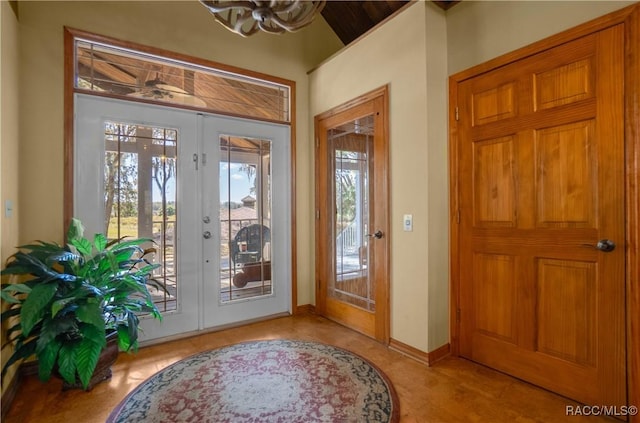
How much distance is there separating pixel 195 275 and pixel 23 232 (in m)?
1.28

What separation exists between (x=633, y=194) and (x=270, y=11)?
2173 mm

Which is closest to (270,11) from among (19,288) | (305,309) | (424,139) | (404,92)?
(404,92)

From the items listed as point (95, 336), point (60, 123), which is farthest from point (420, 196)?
point (60, 123)

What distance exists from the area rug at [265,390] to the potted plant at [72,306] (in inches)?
14.2

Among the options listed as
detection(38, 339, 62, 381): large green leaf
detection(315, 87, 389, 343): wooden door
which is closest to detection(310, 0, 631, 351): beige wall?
detection(315, 87, 389, 343): wooden door

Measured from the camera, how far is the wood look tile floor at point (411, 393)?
1786 mm

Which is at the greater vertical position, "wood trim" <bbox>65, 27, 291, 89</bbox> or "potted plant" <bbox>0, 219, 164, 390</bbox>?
"wood trim" <bbox>65, 27, 291, 89</bbox>

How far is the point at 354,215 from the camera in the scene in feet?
10.3

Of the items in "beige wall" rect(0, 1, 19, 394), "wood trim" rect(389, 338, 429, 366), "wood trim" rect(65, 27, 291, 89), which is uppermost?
"wood trim" rect(65, 27, 291, 89)

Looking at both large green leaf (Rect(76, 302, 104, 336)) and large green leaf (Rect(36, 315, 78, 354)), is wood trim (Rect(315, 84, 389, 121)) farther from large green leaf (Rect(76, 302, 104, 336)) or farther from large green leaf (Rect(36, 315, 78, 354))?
large green leaf (Rect(36, 315, 78, 354))

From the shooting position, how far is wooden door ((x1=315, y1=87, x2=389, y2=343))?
2.78 m

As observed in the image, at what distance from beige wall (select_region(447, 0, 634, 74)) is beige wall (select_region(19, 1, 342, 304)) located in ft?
5.74

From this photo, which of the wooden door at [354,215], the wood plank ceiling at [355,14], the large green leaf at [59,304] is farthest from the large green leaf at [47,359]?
the wood plank ceiling at [355,14]

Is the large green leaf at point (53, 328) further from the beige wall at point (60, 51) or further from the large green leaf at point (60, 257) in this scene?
the beige wall at point (60, 51)
